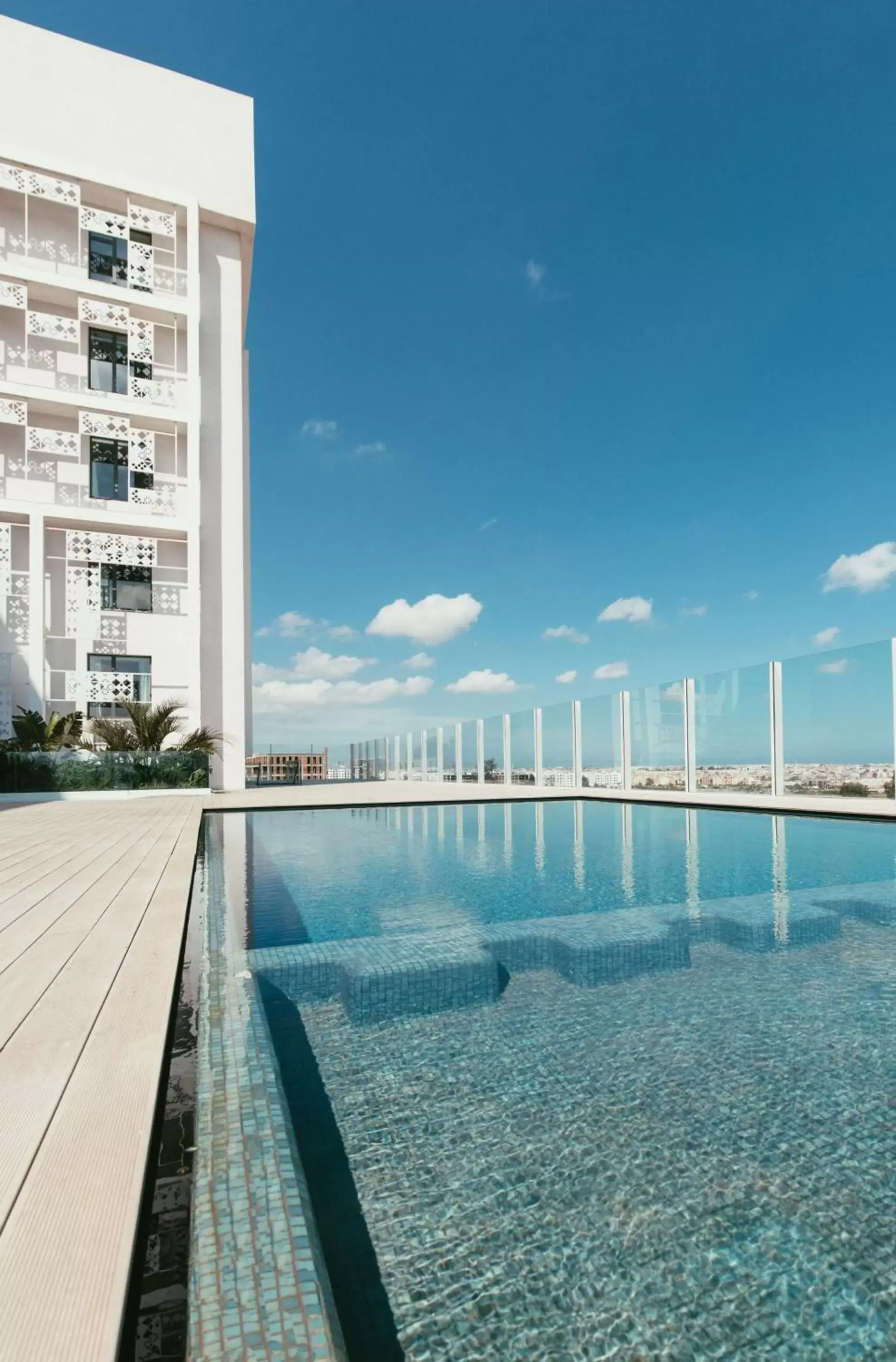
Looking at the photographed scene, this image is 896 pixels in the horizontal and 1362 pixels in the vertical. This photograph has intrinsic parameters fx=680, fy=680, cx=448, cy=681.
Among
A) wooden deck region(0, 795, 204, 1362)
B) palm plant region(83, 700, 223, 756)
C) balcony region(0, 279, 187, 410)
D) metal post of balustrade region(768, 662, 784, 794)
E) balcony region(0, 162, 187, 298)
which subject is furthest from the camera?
balcony region(0, 279, 187, 410)

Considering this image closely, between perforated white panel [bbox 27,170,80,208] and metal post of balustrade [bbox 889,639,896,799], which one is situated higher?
perforated white panel [bbox 27,170,80,208]

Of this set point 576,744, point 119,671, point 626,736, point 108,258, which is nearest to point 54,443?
point 108,258

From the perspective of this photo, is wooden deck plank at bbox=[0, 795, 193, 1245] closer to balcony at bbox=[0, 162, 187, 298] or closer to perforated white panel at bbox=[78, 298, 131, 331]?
perforated white panel at bbox=[78, 298, 131, 331]

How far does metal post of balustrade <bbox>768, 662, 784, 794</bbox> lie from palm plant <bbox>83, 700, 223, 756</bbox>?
10.2 meters

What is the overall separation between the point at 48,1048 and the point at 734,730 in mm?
11808

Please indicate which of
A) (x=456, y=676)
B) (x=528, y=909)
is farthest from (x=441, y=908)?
(x=456, y=676)

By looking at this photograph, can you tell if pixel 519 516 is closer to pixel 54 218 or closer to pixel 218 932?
pixel 54 218

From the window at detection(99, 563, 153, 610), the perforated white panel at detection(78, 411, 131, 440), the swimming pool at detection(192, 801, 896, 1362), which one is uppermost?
the perforated white panel at detection(78, 411, 131, 440)

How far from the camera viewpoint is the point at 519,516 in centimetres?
2348

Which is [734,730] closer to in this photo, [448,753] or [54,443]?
[448,753]

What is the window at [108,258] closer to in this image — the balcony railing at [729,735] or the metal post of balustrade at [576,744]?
the balcony railing at [729,735]

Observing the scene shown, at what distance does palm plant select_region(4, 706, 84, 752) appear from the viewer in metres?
12.5

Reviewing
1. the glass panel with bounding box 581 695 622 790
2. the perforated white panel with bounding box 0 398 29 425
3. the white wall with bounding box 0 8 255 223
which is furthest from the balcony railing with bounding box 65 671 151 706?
the white wall with bounding box 0 8 255 223

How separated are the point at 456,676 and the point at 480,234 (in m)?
21.2
